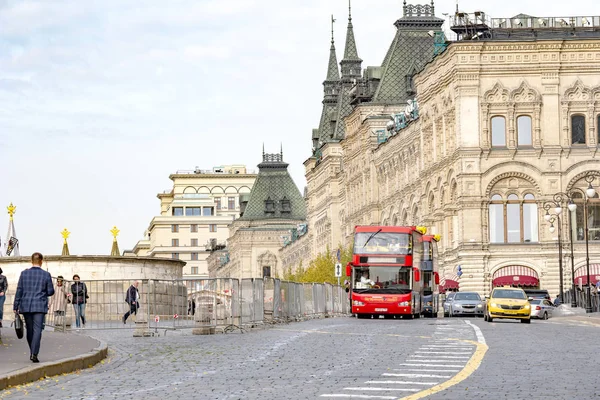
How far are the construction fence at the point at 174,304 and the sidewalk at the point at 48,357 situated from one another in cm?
717

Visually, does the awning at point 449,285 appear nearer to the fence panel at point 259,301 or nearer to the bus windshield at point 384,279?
the bus windshield at point 384,279

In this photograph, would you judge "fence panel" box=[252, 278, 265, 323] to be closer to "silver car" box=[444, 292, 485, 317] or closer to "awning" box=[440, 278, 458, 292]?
"silver car" box=[444, 292, 485, 317]

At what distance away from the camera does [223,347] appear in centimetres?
2944

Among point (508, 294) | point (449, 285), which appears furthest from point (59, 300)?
point (449, 285)

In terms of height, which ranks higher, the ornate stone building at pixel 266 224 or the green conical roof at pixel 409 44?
the green conical roof at pixel 409 44

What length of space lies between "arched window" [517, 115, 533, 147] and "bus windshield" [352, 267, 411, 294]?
32210mm

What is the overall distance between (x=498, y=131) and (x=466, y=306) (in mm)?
20931

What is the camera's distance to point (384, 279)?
5581 cm

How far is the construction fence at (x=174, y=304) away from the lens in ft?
130

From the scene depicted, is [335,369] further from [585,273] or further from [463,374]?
[585,273]

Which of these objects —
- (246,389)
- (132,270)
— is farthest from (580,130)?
(246,389)

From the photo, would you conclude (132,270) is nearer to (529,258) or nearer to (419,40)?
(529,258)

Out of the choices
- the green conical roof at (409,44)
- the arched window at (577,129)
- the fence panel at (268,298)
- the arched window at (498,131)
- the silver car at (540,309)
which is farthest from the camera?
the green conical roof at (409,44)

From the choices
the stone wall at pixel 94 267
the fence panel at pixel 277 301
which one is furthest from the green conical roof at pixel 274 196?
the fence panel at pixel 277 301
